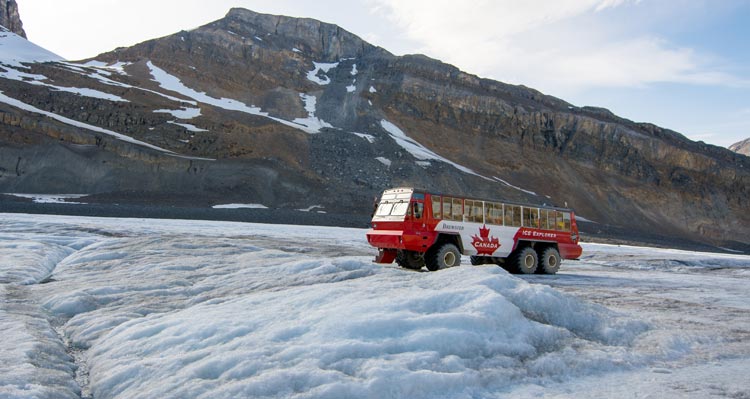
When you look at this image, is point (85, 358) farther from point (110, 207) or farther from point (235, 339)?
point (110, 207)

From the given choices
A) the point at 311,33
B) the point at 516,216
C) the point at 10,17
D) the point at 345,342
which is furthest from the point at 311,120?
the point at 10,17

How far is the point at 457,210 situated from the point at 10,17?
468 feet

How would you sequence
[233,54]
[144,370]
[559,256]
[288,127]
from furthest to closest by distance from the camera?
[233,54] < [288,127] < [559,256] < [144,370]

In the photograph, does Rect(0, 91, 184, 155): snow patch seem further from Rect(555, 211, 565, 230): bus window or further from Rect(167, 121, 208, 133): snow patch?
Rect(555, 211, 565, 230): bus window

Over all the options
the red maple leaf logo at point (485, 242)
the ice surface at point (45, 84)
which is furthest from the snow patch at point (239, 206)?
the red maple leaf logo at point (485, 242)

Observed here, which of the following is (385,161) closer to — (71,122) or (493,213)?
(71,122)

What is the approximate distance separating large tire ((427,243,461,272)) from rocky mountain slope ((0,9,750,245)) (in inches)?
1519

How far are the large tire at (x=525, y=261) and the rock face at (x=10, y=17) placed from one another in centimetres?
13980

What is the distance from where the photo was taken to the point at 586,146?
89812mm

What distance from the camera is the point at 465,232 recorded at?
17438 millimetres

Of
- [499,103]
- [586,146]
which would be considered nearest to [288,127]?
[499,103]

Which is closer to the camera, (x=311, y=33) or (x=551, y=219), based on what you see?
(x=551, y=219)

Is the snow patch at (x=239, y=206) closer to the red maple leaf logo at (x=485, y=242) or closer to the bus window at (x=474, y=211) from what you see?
the bus window at (x=474, y=211)

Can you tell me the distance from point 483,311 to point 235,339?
10.9 feet
